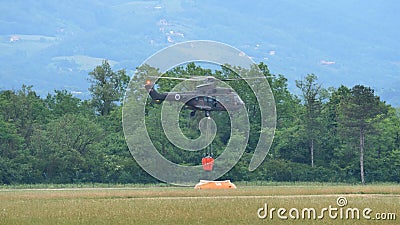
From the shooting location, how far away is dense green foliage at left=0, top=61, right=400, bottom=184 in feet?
259

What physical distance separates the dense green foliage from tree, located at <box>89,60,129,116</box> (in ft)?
19.5

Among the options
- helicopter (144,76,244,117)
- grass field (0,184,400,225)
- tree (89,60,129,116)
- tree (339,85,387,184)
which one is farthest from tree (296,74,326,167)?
grass field (0,184,400,225)

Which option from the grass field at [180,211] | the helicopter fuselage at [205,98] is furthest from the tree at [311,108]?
the grass field at [180,211]

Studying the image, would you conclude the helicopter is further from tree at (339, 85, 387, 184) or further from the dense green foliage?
tree at (339, 85, 387, 184)

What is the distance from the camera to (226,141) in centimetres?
9338

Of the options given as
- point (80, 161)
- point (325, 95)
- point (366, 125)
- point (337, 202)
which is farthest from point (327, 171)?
point (337, 202)

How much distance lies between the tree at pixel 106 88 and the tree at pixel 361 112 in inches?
1309

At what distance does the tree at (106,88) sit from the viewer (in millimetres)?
105688

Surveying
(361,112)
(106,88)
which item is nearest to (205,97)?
(361,112)

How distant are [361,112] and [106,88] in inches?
1447

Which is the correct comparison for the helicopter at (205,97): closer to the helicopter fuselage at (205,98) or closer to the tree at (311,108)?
the helicopter fuselage at (205,98)

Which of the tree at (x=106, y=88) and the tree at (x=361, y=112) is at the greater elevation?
the tree at (x=106, y=88)

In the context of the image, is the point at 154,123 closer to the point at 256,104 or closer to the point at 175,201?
the point at 256,104

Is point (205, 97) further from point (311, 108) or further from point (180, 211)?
point (311, 108)
